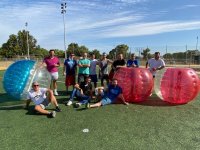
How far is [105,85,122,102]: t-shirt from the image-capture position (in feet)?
28.3

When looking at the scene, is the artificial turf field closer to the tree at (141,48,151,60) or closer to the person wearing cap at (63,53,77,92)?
the person wearing cap at (63,53,77,92)

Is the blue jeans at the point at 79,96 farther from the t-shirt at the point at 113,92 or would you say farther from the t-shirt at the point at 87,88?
the t-shirt at the point at 113,92

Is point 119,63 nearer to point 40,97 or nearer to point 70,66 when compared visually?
point 70,66

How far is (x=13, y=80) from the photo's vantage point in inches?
349

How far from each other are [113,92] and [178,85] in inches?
78.5

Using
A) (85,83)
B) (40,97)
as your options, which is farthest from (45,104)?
(85,83)

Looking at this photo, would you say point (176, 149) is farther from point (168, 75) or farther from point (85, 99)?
point (85, 99)

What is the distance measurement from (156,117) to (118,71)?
2253mm

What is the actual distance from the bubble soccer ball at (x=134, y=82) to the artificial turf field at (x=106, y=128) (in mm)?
379

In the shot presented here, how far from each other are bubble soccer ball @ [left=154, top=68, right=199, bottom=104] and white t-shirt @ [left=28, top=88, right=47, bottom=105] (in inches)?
144

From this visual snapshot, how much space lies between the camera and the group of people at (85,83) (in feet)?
25.9

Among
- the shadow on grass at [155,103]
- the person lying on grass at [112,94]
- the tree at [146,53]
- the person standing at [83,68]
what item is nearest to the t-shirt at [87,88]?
the person standing at [83,68]

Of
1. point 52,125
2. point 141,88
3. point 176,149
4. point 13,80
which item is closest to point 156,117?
point 141,88

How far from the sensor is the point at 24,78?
873 centimetres
